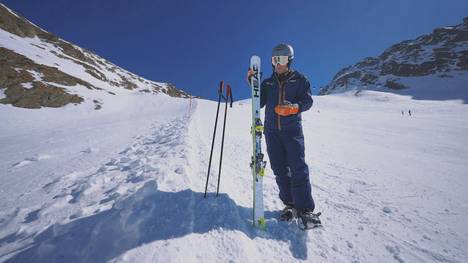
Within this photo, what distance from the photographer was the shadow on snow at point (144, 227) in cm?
233

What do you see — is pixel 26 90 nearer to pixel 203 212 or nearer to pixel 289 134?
pixel 203 212

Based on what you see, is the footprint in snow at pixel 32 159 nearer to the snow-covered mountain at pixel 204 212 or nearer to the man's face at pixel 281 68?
the snow-covered mountain at pixel 204 212

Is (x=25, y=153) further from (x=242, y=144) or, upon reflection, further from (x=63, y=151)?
(x=242, y=144)

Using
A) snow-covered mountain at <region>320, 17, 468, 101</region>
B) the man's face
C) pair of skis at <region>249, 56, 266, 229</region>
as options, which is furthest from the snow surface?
snow-covered mountain at <region>320, 17, 468, 101</region>

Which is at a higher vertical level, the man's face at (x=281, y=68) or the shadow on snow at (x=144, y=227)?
the man's face at (x=281, y=68)

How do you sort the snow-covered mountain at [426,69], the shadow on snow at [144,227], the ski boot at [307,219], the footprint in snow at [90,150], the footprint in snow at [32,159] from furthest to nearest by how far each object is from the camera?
1. the snow-covered mountain at [426,69]
2. the footprint in snow at [90,150]
3. the footprint in snow at [32,159]
4. the ski boot at [307,219]
5. the shadow on snow at [144,227]

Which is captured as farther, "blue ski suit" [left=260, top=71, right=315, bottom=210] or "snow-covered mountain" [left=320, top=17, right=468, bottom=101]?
"snow-covered mountain" [left=320, top=17, right=468, bottom=101]

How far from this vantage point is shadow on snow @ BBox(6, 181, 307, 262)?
2326 mm

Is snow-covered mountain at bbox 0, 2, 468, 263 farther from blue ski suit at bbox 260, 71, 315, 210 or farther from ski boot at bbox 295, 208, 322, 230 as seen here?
blue ski suit at bbox 260, 71, 315, 210

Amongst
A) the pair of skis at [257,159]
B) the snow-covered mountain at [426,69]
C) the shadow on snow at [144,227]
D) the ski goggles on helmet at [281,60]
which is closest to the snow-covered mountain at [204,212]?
the shadow on snow at [144,227]

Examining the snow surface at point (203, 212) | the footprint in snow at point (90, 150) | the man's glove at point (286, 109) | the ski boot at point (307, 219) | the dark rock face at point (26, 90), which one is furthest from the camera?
the dark rock face at point (26, 90)

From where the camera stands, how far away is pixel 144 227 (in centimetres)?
272

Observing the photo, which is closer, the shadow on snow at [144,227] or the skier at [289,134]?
the shadow on snow at [144,227]

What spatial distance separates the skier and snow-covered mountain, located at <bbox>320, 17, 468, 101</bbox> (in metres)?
83.7
